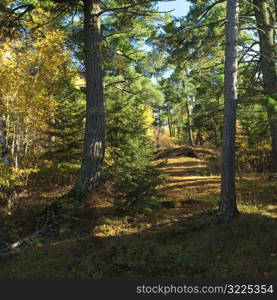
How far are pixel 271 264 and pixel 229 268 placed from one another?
67 cm

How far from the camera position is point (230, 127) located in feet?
19.2

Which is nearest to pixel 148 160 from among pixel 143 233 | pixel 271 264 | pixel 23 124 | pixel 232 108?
pixel 143 233

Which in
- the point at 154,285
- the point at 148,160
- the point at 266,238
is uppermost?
the point at 148,160

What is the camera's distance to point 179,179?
11.0m

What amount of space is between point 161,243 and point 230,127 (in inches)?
122

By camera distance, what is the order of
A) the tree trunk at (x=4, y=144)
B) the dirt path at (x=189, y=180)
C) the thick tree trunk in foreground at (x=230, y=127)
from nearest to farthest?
1. the thick tree trunk in foreground at (x=230, y=127)
2. the tree trunk at (x=4, y=144)
3. the dirt path at (x=189, y=180)

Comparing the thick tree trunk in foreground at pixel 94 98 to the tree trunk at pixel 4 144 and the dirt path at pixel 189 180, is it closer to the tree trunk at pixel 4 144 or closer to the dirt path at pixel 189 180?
the dirt path at pixel 189 180

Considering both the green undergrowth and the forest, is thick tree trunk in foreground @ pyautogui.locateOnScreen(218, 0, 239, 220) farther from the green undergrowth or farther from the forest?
the green undergrowth

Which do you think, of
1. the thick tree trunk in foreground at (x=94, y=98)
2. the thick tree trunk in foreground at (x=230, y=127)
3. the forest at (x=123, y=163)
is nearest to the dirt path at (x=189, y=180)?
the forest at (x=123, y=163)

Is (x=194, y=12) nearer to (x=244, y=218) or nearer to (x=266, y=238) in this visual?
(x=244, y=218)

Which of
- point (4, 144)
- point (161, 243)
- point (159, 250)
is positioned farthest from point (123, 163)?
point (4, 144)

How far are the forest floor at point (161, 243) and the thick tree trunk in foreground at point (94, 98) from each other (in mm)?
1037

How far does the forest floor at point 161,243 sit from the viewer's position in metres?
4.48

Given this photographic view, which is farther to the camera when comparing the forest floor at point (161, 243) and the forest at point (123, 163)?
the forest at point (123, 163)
